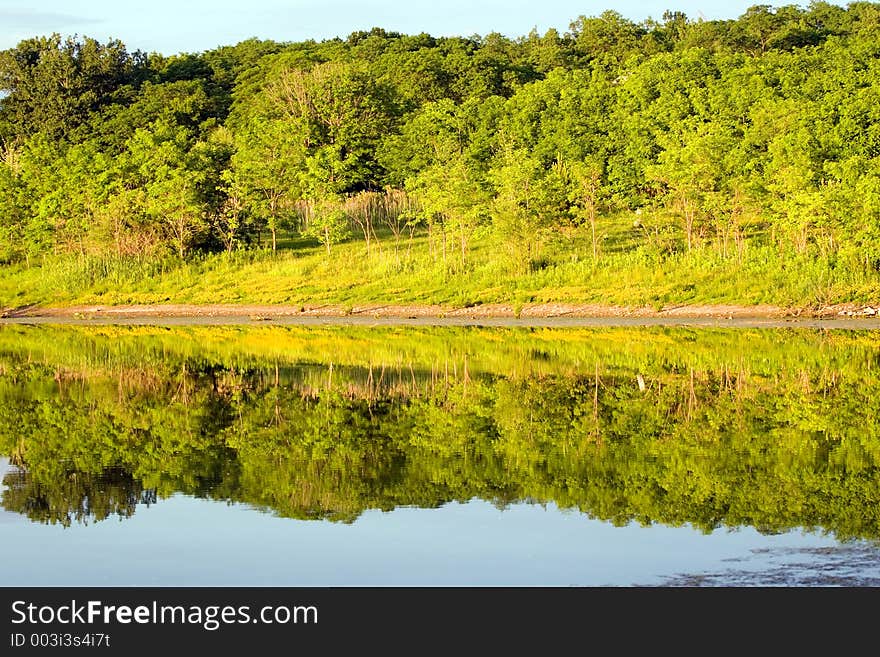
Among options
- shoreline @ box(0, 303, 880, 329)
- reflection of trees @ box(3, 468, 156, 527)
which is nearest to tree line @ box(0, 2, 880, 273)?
shoreline @ box(0, 303, 880, 329)

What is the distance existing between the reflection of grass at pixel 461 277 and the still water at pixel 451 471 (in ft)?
44.7

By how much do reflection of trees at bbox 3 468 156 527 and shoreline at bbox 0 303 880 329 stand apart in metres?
28.3

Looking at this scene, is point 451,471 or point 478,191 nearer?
point 451,471

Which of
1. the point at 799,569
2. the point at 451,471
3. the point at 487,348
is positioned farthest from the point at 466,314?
the point at 799,569

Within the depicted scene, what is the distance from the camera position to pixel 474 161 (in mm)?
63875

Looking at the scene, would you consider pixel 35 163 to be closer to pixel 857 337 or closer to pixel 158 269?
pixel 158 269

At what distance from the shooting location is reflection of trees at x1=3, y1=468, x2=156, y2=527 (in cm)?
1396

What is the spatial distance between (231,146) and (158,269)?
14.8 m

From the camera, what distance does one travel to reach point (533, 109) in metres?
72.6

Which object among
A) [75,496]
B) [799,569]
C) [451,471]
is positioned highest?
[799,569]

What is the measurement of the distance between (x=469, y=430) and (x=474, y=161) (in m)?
45.1

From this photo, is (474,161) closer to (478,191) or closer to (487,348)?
(478,191)

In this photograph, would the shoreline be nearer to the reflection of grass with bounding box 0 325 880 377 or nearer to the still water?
the reflection of grass with bounding box 0 325 880 377

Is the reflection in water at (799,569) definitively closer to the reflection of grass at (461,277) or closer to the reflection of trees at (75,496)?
the reflection of trees at (75,496)
